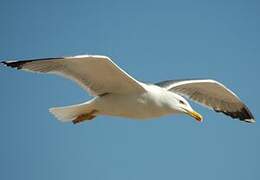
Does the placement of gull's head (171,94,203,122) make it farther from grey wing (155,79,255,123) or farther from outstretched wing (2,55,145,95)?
grey wing (155,79,255,123)

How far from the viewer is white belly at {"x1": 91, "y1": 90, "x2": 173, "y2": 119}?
753 cm

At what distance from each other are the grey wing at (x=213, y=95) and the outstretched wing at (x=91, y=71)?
152 centimetres

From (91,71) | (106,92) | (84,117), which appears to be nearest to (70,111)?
(84,117)

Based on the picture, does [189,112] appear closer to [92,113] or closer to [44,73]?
[92,113]

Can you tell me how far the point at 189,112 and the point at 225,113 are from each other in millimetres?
1812

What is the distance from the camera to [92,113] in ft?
25.9

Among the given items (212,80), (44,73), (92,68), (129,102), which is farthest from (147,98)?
(212,80)

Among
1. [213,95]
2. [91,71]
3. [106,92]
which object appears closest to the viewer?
[91,71]

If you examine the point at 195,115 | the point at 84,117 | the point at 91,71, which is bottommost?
the point at 84,117

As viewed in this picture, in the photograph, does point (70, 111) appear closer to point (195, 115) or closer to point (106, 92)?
point (106, 92)

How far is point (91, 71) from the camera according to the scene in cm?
750

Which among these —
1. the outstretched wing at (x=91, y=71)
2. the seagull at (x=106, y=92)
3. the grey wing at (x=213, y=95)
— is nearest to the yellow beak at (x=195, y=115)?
the seagull at (x=106, y=92)

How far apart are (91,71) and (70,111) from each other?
29.5 inches

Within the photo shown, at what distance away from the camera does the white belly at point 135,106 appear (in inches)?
297
